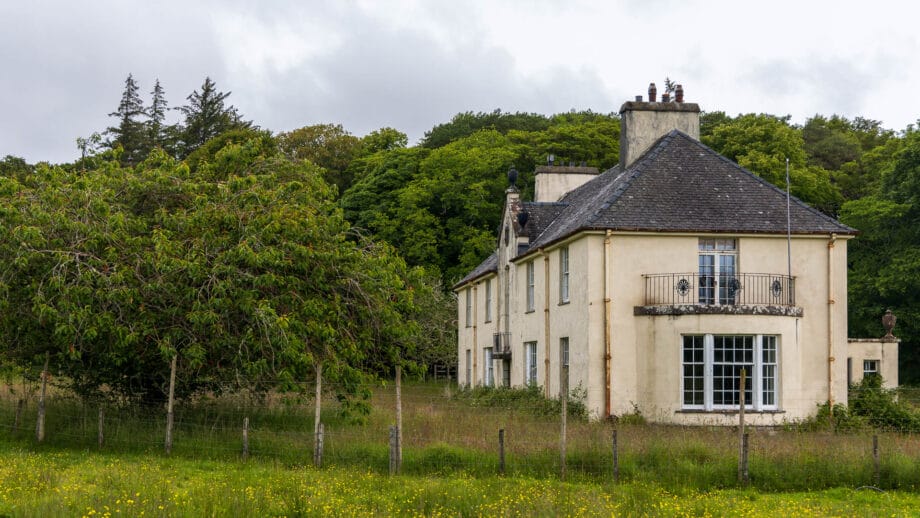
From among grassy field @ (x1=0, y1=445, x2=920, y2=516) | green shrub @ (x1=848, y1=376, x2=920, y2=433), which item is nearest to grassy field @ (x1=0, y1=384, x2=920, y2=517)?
grassy field @ (x1=0, y1=445, x2=920, y2=516)

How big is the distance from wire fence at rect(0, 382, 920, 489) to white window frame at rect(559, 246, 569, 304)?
240 inches

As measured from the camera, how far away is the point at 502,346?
4031 cm

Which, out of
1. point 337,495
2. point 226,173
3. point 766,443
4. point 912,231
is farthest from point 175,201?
point 912,231

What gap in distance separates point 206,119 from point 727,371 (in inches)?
2637

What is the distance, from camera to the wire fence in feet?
61.2

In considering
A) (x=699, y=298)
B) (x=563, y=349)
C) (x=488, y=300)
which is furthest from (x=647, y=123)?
(x=488, y=300)

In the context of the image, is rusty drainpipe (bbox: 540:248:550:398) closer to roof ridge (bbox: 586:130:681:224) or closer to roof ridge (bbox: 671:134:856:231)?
roof ridge (bbox: 586:130:681:224)

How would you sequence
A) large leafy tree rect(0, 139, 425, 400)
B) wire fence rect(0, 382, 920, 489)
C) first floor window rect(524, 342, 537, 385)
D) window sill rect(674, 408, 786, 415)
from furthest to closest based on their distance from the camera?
first floor window rect(524, 342, 537, 385) < window sill rect(674, 408, 786, 415) < large leafy tree rect(0, 139, 425, 400) < wire fence rect(0, 382, 920, 489)

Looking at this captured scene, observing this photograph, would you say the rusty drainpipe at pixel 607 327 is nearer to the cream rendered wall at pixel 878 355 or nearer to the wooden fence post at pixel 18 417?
the cream rendered wall at pixel 878 355

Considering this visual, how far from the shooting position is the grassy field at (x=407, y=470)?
49.9 ft

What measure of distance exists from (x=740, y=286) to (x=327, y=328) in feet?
43.7

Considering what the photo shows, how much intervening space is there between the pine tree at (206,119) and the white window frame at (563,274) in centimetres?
5901

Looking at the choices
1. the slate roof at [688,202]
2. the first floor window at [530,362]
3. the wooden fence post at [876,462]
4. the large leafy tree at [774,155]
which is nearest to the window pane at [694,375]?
the slate roof at [688,202]

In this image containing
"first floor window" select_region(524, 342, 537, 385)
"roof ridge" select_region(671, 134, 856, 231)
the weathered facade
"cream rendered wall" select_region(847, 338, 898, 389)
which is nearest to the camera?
the weathered facade
